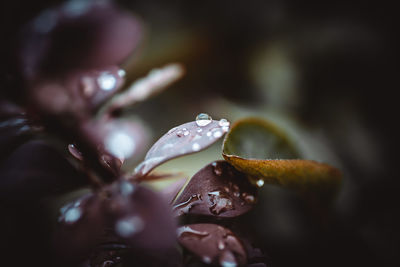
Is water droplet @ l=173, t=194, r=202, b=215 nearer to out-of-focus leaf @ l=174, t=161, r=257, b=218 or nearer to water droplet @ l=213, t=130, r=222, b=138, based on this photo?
out-of-focus leaf @ l=174, t=161, r=257, b=218

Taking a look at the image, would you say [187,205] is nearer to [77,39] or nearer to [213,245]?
[213,245]

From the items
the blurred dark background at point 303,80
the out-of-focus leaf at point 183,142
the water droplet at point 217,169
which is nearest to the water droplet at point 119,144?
the out-of-focus leaf at point 183,142

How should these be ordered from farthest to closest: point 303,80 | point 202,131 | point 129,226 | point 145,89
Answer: point 303,80 < point 145,89 < point 202,131 < point 129,226

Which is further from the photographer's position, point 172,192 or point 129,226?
point 172,192

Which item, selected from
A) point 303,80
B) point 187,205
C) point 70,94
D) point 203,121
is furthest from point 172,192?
point 303,80

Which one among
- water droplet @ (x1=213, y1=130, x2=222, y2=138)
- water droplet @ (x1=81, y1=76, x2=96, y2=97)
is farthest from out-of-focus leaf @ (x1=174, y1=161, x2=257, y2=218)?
water droplet @ (x1=81, y1=76, x2=96, y2=97)

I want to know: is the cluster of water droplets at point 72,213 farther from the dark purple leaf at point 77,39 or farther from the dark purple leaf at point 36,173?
the dark purple leaf at point 77,39

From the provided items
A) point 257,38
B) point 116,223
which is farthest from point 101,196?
point 257,38
